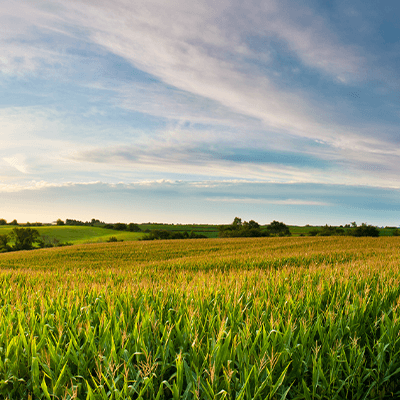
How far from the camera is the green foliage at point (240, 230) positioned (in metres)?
81.9

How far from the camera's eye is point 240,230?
8412 cm

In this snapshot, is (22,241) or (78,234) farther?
(78,234)

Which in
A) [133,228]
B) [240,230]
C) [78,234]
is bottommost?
[78,234]

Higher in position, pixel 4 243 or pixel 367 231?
pixel 367 231

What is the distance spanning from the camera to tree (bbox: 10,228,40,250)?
70750 millimetres

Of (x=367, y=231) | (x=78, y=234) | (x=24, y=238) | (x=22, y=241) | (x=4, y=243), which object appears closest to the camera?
(x=22, y=241)

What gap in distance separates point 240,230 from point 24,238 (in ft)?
191

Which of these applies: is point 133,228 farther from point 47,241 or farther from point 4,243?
point 4,243

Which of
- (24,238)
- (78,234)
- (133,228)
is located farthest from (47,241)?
(133,228)

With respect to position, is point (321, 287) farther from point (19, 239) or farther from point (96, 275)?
point (19, 239)

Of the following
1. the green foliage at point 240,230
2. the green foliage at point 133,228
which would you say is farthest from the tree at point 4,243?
the green foliage at point 240,230

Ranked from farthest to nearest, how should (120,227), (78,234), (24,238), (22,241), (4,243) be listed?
1. (120,227)
2. (78,234)
3. (4,243)
4. (24,238)
5. (22,241)

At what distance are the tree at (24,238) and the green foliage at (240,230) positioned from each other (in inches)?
2027

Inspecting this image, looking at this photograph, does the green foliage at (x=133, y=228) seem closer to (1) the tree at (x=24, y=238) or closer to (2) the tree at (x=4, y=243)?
(1) the tree at (x=24, y=238)
